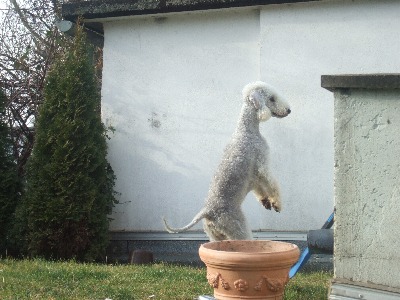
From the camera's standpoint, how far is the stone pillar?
3.85m

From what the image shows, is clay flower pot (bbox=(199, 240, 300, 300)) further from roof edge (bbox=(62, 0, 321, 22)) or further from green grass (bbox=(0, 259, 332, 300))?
roof edge (bbox=(62, 0, 321, 22))

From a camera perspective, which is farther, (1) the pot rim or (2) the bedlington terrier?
(2) the bedlington terrier

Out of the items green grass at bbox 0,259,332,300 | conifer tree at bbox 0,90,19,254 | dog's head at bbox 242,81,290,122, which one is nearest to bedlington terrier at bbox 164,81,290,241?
dog's head at bbox 242,81,290,122

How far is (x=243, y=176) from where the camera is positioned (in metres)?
5.55

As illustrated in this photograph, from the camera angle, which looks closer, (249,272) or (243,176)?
(249,272)

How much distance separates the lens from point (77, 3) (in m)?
8.76

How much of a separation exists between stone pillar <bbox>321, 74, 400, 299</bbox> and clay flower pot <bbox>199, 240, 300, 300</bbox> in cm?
34

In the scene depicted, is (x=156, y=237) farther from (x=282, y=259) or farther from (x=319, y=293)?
(x=282, y=259)

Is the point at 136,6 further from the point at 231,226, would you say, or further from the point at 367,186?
the point at 367,186

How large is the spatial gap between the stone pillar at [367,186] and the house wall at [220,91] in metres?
3.88

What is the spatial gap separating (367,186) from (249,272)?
89 cm

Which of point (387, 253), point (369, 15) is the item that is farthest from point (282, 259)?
point (369, 15)

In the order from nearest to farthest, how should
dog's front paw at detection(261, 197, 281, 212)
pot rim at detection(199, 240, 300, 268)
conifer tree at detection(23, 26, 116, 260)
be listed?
pot rim at detection(199, 240, 300, 268), dog's front paw at detection(261, 197, 281, 212), conifer tree at detection(23, 26, 116, 260)

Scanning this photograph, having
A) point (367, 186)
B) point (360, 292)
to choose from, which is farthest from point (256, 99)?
point (360, 292)
